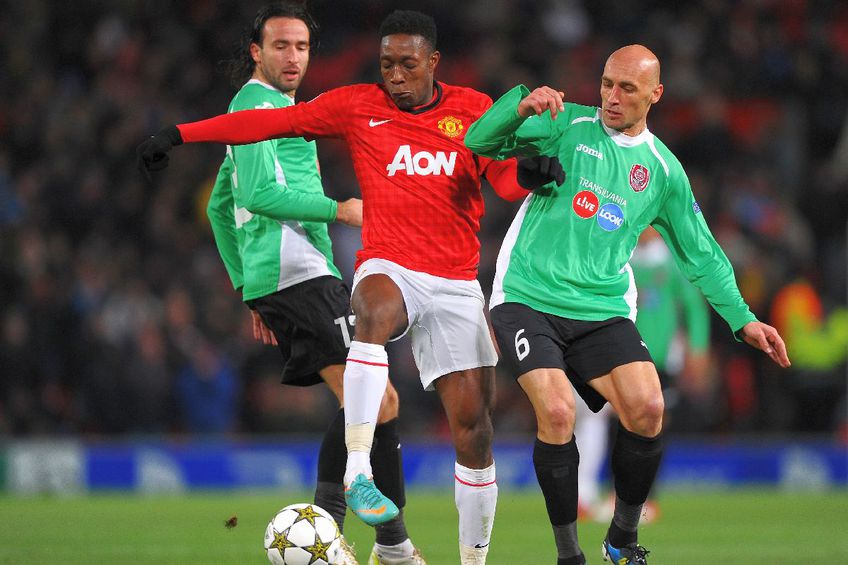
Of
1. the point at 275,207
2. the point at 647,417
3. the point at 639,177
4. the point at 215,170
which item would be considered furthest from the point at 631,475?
the point at 215,170

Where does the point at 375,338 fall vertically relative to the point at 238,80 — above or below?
below

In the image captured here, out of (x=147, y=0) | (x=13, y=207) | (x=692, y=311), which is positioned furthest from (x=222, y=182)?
(x=147, y=0)

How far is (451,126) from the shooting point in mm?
6328

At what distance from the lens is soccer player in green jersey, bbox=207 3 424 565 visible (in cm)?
669

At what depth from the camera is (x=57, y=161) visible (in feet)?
51.2

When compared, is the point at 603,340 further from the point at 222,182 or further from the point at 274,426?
the point at 274,426

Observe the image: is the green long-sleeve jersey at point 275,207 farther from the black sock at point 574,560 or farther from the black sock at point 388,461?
the black sock at point 574,560

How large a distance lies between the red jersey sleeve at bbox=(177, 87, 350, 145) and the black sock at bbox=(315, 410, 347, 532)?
139 cm

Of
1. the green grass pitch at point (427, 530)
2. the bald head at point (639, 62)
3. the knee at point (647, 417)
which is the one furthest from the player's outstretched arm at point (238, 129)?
the green grass pitch at point (427, 530)

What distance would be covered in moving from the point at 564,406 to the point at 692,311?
476cm

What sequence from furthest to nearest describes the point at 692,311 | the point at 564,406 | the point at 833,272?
the point at 833,272, the point at 692,311, the point at 564,406

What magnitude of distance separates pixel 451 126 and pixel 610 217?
2.72 ft

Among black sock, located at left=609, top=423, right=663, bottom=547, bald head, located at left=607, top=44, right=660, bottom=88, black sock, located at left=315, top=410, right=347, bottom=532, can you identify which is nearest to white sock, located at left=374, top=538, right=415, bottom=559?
black sock, located at left=315, top=410, right=347, bottom=532

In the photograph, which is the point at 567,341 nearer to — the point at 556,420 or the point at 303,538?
the point at 556,420
